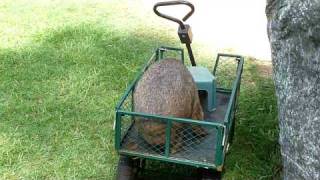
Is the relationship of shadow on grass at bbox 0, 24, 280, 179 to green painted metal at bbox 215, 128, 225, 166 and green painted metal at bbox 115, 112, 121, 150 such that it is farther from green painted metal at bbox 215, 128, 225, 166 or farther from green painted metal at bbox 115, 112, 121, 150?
green painted metal at bbox 215, 128, 225, 166

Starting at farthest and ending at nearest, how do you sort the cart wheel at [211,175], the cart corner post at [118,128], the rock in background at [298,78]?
the cart wheel at [211,175] < the cart corner post at [118,128] < the rock in background at [298,78]

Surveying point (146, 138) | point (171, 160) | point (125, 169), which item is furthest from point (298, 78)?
point (125, 169)

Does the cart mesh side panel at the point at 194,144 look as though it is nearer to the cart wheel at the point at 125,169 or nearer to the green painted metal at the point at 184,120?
the green painted metal at the point at 184,120

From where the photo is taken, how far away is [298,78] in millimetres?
3021

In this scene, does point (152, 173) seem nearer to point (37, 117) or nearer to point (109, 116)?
point (109, 116)

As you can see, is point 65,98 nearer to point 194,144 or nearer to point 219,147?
point 194,144

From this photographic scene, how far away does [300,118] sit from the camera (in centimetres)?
308

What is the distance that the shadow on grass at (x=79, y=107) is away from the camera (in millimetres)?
3998

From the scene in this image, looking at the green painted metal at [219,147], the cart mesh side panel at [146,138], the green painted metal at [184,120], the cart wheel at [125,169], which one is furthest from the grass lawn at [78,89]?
the green painted metal at [184,120]

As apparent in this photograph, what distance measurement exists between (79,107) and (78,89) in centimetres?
36

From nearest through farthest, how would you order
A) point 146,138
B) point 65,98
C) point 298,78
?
1. point 298,78
2. point 146,138
3. point 65,98

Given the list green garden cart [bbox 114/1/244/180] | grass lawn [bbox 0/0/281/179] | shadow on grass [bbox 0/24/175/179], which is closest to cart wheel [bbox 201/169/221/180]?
green garden cart [bbox 114/1/244/180]

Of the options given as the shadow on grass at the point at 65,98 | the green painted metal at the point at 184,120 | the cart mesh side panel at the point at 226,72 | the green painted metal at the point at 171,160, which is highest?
the green painted metal at the point at 184,120

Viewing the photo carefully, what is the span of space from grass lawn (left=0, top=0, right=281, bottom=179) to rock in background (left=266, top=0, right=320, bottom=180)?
30.3 inches
